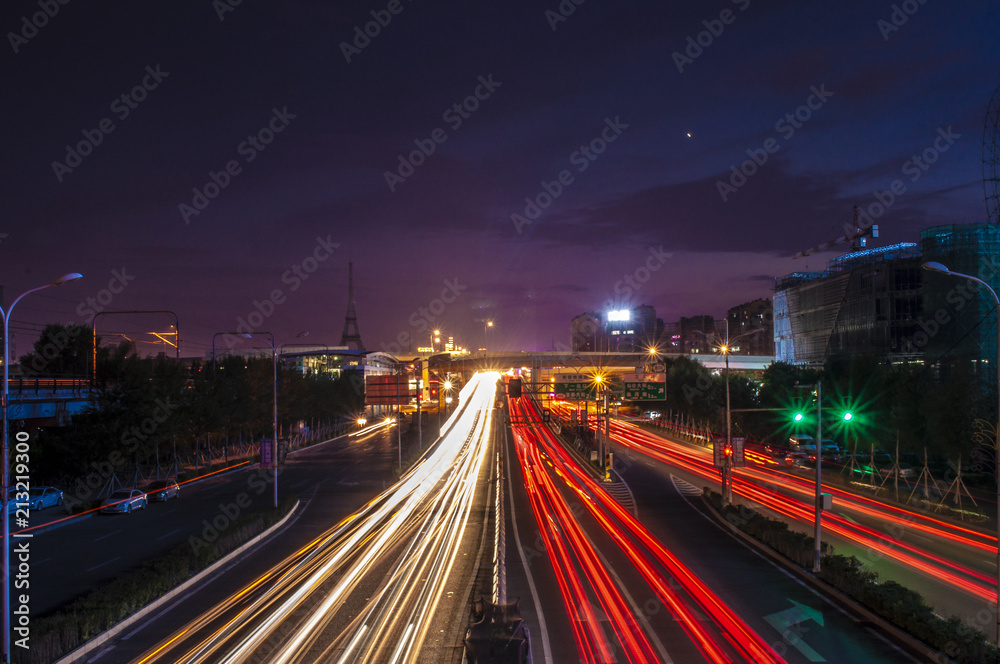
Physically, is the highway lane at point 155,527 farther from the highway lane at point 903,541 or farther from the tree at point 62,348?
the tree at point 62,348

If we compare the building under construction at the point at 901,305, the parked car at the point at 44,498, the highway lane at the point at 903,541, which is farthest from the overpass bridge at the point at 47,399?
the building under construction at the point at 901,305

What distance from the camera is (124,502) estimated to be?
111 feet

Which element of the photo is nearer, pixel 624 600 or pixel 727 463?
pixel 624 600

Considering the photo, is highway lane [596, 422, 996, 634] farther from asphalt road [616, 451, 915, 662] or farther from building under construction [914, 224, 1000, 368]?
building under construction [914, 224, 1000, 368]

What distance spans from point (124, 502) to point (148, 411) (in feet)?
28.1

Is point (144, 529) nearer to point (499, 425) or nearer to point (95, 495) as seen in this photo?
point (95, 495)

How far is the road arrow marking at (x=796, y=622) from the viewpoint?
47.5 ft

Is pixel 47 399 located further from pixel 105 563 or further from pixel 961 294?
pixel 961 294

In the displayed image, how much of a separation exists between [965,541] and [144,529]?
32.2 metres

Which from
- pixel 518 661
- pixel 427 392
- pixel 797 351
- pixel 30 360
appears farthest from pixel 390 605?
pixel 427 392

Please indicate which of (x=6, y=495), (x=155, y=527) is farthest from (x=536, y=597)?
(x=155, y=527)

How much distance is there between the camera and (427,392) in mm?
137250

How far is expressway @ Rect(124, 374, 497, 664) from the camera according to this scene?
14.6 m

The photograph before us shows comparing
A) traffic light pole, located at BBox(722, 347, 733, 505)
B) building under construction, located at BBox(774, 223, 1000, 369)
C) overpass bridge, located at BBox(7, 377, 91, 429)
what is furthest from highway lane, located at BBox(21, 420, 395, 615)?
building under construction, located at BBox(774, 223, 1000, 369)
